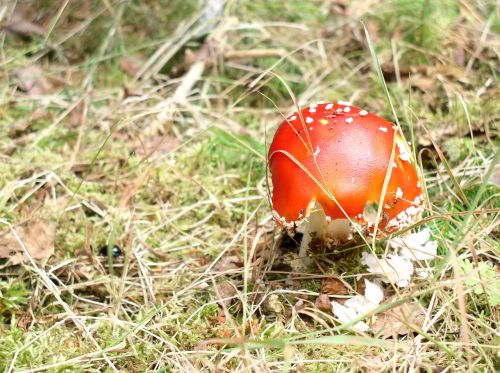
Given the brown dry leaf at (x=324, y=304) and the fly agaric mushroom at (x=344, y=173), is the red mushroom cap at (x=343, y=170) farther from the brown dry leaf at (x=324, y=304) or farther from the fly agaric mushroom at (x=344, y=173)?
the brown dry leaf at (x=324, y=304)

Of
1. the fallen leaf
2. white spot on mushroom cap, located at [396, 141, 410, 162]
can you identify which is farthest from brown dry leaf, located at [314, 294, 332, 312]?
white spot on mushroom cap, located at [396, 141, 410, 162]

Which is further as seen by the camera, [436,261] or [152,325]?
[436,261]

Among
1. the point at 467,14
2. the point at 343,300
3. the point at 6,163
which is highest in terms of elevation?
the point at 467,14

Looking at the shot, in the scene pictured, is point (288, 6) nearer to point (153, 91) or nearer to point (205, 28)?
point (205, 28)

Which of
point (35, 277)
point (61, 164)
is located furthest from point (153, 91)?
point (35, 277)

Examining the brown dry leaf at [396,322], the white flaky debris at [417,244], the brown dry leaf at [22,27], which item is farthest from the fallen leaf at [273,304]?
the brown dry leaf at [22,27]

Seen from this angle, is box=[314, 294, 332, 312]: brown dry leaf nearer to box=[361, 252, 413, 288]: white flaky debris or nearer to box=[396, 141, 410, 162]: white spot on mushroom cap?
box=[361, 252, 413, 288]: white flaky debris
